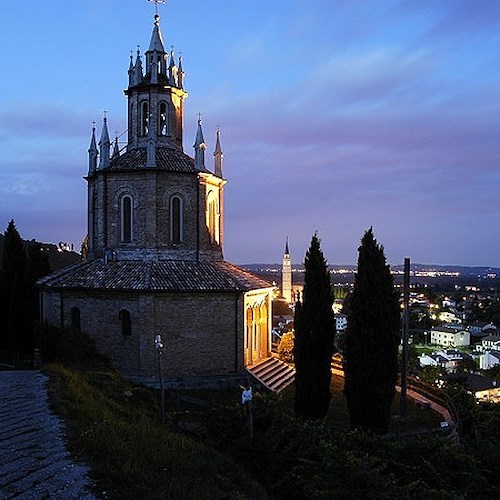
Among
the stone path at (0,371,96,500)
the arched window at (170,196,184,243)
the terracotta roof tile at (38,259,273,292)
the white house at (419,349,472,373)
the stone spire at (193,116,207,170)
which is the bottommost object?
the white house at (419,349,472,373)

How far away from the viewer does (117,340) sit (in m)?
23.8

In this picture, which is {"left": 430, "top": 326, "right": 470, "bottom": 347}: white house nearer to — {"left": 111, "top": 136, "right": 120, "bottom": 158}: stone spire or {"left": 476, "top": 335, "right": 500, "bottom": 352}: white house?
{"left": 476, "top": 335, "right": 500, "bottom": 352}: white house

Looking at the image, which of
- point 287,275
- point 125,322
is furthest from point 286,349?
point 287,275

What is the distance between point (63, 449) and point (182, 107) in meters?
23.4

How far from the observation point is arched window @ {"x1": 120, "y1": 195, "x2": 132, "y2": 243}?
2625cm

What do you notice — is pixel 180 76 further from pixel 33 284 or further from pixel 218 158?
pixel 33 284

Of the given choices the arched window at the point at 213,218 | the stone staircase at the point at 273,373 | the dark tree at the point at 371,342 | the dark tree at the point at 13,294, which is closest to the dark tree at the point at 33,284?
the dark tree at the point at 13,294

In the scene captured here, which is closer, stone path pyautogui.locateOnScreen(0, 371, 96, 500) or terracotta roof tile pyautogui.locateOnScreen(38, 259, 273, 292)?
stone path pyautogui.locateOnScreen(0, 371, 96, 500)

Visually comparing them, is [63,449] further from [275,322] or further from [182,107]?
[275,322]

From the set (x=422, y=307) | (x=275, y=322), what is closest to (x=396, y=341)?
(x=275, y=322)

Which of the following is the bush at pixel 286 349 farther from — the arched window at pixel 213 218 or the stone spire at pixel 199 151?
the stone spire at pixel 199 151

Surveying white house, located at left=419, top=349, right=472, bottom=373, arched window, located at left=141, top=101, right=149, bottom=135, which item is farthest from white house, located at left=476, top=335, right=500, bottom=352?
arched window, located at left=141, top=101, right=149, bottom=135

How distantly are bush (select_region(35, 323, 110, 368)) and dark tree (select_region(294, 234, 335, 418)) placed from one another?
8287mm

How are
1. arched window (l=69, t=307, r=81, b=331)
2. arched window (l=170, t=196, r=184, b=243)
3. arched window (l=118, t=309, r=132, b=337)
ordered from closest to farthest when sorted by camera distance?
arched window (l=118, t=309, r=132, b=337)
arched window (l=69, t=307, r=81, b=331)
arched window (l=170, t=196, r=184, b=243)
